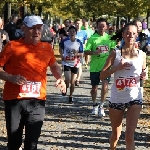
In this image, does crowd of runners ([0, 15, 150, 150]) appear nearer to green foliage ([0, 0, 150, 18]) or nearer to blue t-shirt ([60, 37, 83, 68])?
blue t-shirt ([60, 37, 83, 68])

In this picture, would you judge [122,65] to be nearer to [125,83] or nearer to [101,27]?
[125,83]

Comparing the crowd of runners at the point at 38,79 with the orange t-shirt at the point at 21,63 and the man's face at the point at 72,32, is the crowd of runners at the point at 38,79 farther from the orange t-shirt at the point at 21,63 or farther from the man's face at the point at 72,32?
the man's face at the point at 72,32

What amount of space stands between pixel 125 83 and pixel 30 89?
1.28 metres

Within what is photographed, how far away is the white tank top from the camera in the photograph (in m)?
5.94

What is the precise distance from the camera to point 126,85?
595 centimetres

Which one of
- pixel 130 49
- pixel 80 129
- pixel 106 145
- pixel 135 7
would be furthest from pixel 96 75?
pixel 135 7

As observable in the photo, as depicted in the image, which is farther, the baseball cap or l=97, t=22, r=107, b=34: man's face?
l=97, t=22, r=107, b=34: man's face

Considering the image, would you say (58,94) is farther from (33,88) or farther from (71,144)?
(33,88)

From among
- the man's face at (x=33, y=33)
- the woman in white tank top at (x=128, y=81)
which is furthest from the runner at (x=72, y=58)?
the man's face at (x=33, y=33)

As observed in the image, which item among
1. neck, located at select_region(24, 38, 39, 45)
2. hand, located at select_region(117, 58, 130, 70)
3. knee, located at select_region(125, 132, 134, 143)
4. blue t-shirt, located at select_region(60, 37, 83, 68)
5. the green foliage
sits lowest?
knee, located at select_region(125, 132, 134, 143)

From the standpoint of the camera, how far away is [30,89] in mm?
5203

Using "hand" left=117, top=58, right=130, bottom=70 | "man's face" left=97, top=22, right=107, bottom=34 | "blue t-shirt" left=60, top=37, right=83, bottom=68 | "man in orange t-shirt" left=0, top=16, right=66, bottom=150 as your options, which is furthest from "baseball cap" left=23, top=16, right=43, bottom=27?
"blue t-shirt" left=60, top=37, right=83, bottom=68

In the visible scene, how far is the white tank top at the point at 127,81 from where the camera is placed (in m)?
5.94

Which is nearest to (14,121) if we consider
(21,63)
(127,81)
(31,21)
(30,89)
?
(30,89)
